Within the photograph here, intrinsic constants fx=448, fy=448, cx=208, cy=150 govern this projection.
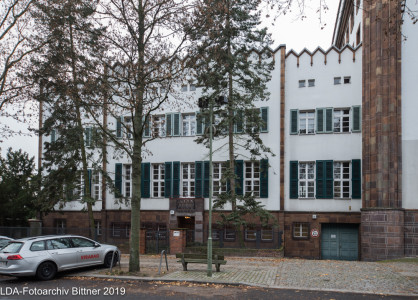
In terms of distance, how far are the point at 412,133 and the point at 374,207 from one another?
446 cm

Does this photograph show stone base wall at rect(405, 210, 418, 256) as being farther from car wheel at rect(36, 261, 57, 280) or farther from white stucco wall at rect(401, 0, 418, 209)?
car wheel at rect(36, 261, 57, 280)

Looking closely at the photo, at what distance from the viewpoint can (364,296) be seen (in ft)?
39.2

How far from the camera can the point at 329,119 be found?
27234 mm

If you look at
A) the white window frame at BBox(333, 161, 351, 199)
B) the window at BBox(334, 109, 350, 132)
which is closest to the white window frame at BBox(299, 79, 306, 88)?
the window at BBox(334, 109, 350, 132)

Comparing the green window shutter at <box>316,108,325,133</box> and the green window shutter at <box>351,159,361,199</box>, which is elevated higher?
the green window shutter at <box>316,108,325,133</box>

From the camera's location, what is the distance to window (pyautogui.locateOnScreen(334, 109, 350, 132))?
2717cm

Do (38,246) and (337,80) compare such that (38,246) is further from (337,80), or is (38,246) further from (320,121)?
(337,80)

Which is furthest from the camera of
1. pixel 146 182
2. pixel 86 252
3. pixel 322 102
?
pixel 146 182

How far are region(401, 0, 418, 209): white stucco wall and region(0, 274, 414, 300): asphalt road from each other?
43.7 feet

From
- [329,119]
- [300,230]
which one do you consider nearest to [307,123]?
[329,119]

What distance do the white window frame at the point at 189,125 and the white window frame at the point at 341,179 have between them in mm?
9534

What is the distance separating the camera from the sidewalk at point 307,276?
1322 cm

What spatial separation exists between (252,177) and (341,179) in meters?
5.42

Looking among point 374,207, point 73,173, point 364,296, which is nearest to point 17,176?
point 73,173
